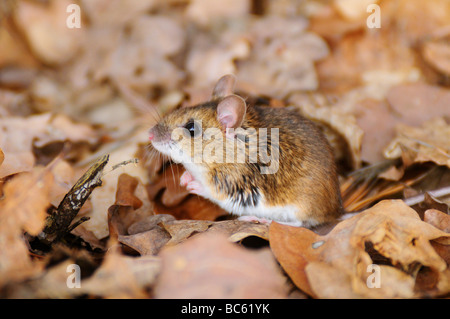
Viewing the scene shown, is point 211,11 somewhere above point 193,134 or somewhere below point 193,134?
above

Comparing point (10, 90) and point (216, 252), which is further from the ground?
point (10, 90)

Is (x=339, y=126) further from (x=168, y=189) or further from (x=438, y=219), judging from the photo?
(x=168, y=189)

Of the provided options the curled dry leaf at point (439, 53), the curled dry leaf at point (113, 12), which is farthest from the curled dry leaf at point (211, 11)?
the curled dry leaf at point (439, 53)

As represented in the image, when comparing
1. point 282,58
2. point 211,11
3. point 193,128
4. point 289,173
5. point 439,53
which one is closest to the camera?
point 289,173

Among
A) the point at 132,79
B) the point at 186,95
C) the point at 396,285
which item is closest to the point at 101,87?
the point at 132,79

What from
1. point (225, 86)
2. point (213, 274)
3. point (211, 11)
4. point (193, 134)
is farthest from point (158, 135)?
point (211, 11)
